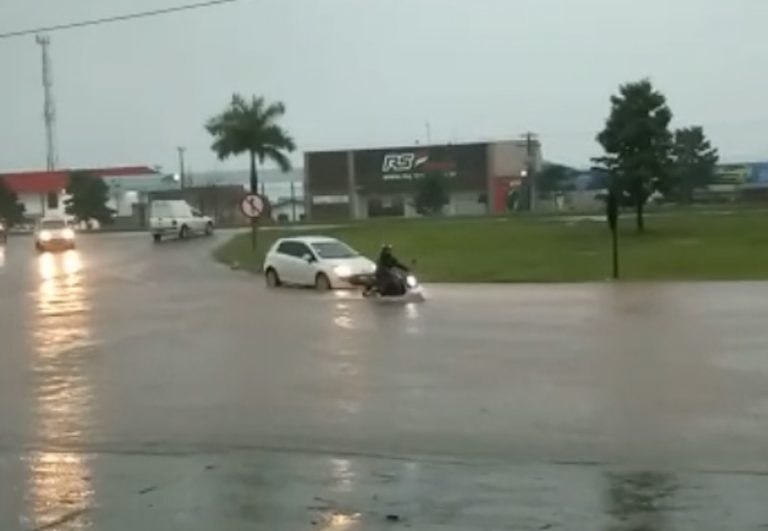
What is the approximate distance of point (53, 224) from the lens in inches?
2596

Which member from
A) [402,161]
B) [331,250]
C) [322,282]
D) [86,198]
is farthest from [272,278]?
[402,161]

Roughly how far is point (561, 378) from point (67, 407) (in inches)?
215

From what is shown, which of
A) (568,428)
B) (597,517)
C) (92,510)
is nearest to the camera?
(597,517)

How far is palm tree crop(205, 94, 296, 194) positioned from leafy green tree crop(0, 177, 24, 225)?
127ft

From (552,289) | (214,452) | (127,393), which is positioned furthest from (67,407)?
(552,289)

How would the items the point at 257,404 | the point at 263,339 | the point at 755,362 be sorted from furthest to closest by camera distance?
Answer: the point at 263,339 < the point at 755,362 < the point at 257,404

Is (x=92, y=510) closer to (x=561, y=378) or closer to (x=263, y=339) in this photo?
(x=561, y=378)

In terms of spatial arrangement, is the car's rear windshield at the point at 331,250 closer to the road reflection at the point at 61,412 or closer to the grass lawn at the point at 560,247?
the grass lawn at the point at 560,247

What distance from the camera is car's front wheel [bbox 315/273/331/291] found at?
123 feet

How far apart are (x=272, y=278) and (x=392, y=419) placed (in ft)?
88.6

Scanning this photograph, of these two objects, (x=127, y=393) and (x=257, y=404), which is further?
(x=127, y=393)

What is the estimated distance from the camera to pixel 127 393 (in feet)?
52.0

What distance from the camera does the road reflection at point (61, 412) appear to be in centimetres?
892

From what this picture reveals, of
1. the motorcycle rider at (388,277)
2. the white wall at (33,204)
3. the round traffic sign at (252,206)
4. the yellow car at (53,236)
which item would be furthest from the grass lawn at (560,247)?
the white wall at (33,204)
